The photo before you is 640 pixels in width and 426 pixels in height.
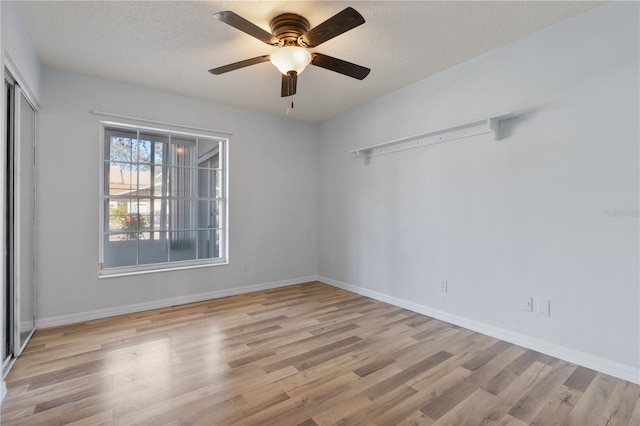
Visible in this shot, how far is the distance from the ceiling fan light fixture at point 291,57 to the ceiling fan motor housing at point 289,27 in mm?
93

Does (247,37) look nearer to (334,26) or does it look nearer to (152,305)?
(334,26)

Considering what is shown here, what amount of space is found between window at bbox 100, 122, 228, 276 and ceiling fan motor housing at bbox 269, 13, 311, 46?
219 cm

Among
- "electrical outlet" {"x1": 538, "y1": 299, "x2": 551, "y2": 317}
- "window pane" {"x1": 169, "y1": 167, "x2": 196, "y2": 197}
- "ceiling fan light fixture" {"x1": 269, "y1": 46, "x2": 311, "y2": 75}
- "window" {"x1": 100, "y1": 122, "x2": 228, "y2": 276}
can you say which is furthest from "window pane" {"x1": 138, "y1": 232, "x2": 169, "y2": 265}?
"electrical outlet" {"x1": 538, "y1": 299, "x2": 551, "y2": 317}

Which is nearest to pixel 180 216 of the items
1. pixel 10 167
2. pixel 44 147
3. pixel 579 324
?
pixel 44 147

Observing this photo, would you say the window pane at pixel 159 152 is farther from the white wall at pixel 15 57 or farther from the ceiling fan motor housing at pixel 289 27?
the ceiling fan motor housing at pixel 289 27

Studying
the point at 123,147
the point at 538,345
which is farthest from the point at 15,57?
the point at 538,345

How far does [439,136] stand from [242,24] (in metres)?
2.25

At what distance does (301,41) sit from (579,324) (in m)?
3.03

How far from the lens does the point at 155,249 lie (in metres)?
3.86

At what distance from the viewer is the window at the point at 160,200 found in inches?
142

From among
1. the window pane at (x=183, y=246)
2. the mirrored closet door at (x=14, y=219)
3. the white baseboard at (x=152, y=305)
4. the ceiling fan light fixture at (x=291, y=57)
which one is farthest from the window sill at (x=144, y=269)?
the ceiling fan light fixture at (x=291, y=57)

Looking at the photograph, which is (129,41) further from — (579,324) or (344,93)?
(579,324)

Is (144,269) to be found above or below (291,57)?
below

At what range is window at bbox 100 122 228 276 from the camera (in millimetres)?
3598
